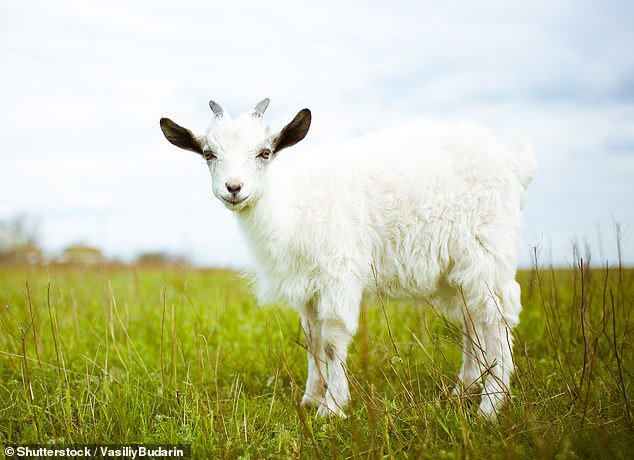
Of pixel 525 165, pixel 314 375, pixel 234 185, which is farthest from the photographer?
pixel 525 165

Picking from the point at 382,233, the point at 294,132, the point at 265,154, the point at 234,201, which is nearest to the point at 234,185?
the point at 234,201

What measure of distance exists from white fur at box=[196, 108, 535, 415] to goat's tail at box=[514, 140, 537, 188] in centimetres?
3

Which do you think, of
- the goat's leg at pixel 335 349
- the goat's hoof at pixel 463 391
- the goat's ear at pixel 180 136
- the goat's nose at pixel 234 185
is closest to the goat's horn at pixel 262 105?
the goat's ear at pixel 180 136

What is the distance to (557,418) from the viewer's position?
3.14 metres

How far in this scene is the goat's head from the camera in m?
3.84

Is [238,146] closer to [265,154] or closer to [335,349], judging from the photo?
[265,154]

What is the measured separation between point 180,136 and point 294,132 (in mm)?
966

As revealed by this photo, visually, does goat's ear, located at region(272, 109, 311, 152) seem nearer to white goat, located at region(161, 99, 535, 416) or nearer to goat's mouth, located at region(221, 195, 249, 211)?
white goat, located at region(161, 99, 535, 416)

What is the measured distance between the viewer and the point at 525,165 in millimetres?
4832

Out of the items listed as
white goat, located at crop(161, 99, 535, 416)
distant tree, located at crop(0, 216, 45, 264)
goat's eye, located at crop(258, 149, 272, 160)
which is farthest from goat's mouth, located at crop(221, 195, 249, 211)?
distant tree, located at crop(0, 216, 45, 264)

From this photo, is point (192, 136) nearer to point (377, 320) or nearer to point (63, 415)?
point (63, 415)

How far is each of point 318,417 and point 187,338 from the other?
2.53 m

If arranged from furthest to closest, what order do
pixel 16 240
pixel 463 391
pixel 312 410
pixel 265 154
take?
pixel 16 240, pixel 312 410, pixel 265 154, pixel 463 391

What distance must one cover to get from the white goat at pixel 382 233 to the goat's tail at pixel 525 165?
30 mm
